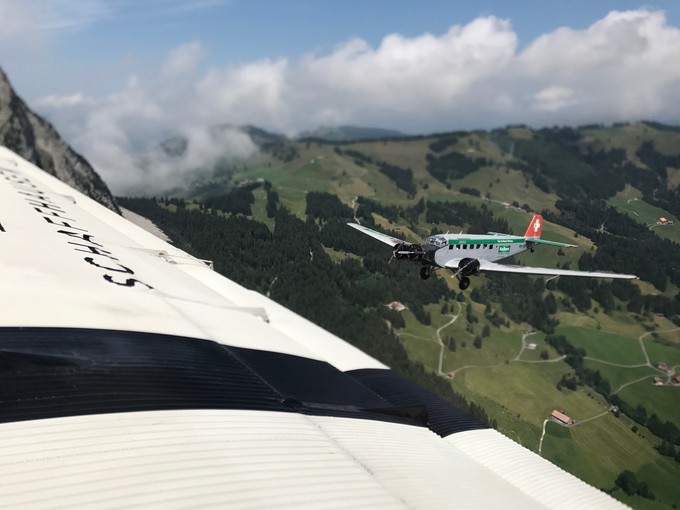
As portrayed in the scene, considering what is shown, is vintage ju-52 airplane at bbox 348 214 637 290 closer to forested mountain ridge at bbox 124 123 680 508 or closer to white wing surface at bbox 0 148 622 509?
white wing surface at bbox 0 148 622 509

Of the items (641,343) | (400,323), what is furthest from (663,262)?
(641,343)

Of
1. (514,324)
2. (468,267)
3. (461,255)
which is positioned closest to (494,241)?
(461,255)

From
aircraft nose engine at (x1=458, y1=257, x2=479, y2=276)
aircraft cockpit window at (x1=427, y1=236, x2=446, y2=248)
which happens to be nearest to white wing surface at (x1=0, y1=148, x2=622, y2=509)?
aircraft nose engine at (x1=458, y1=257, x2=479, y2=276)

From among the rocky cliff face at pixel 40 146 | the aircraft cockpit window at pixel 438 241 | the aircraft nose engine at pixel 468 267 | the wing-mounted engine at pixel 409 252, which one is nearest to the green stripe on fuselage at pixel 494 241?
the aircraft cockpit window at pixel 438 241

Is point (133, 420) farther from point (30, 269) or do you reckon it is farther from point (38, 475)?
point (30, 269)

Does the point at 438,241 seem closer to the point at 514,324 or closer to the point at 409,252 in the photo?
the point at 409,252

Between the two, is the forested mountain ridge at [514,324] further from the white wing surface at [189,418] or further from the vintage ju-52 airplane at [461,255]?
the white wing surface at [189,418]
